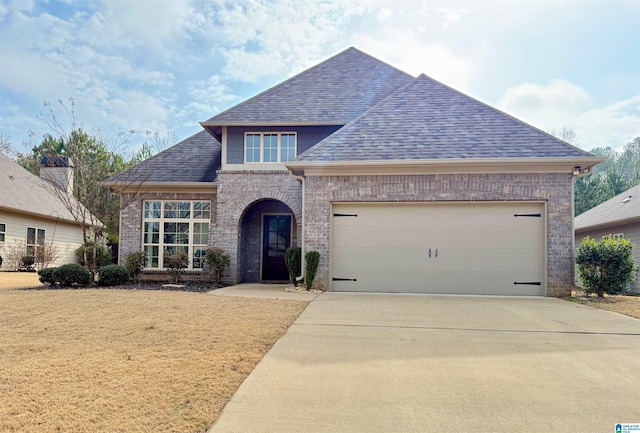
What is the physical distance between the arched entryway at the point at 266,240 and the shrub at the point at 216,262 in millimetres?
1168

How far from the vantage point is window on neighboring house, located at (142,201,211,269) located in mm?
13469

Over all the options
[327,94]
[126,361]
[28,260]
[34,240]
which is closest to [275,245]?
[327,94]

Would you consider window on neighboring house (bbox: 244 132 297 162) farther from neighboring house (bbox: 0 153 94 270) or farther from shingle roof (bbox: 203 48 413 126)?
neighboring house (bbox: 0 153 94 270)

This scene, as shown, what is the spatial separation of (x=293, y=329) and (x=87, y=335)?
2647 mm

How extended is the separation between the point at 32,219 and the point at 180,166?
10624 millimetres

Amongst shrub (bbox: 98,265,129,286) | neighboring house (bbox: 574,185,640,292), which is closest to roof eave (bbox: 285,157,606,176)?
shrub (bbox: 98,265,129,286)

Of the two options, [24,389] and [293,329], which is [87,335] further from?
[293,329]

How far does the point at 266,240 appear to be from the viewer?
45.8 ft

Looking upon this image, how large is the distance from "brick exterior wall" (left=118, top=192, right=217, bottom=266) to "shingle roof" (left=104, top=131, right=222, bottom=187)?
0.48 meters

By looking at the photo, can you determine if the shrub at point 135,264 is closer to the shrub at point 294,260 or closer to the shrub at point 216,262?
the shrub at point 216,262

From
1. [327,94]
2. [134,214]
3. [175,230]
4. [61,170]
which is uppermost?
[327,94]

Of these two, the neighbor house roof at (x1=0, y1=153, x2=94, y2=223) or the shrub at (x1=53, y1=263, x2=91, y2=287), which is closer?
the shrub at (x1=53, y1=263, x2=91, y2=287)

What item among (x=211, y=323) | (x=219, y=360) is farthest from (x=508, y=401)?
(x=211, y=323)

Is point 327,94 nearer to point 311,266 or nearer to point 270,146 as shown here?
point 270,146
